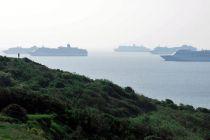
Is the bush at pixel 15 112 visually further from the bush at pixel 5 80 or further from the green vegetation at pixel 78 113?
the bush at pixel 5 80

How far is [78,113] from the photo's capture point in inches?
984

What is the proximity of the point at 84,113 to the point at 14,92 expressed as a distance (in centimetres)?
397

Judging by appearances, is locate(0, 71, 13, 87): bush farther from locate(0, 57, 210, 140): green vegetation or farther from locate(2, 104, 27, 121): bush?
locate(2, 104, 27, 121): bush

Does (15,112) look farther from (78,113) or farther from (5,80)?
(5,80)

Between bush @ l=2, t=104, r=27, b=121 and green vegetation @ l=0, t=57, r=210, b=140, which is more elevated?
bush @ l=2, t=104, r=27, b=121

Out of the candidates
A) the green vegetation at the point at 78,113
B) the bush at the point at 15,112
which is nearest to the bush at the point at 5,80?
the green vegetation at the point at 78,113

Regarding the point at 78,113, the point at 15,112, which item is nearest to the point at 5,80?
the point at 78,113

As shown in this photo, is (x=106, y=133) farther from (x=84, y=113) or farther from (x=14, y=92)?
(x=14, y=92)

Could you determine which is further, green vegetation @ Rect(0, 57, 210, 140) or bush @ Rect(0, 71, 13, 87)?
bush @ Rect(0, 71, 13, 87)

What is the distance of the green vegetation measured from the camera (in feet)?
67.2

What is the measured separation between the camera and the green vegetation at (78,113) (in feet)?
67.2

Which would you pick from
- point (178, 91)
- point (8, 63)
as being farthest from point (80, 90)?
point (178, 91)

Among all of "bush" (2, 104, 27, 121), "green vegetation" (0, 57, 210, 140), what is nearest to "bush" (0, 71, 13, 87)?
"green vegetation" (0, 57, 210, 140)

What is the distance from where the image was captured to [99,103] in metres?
43.7
